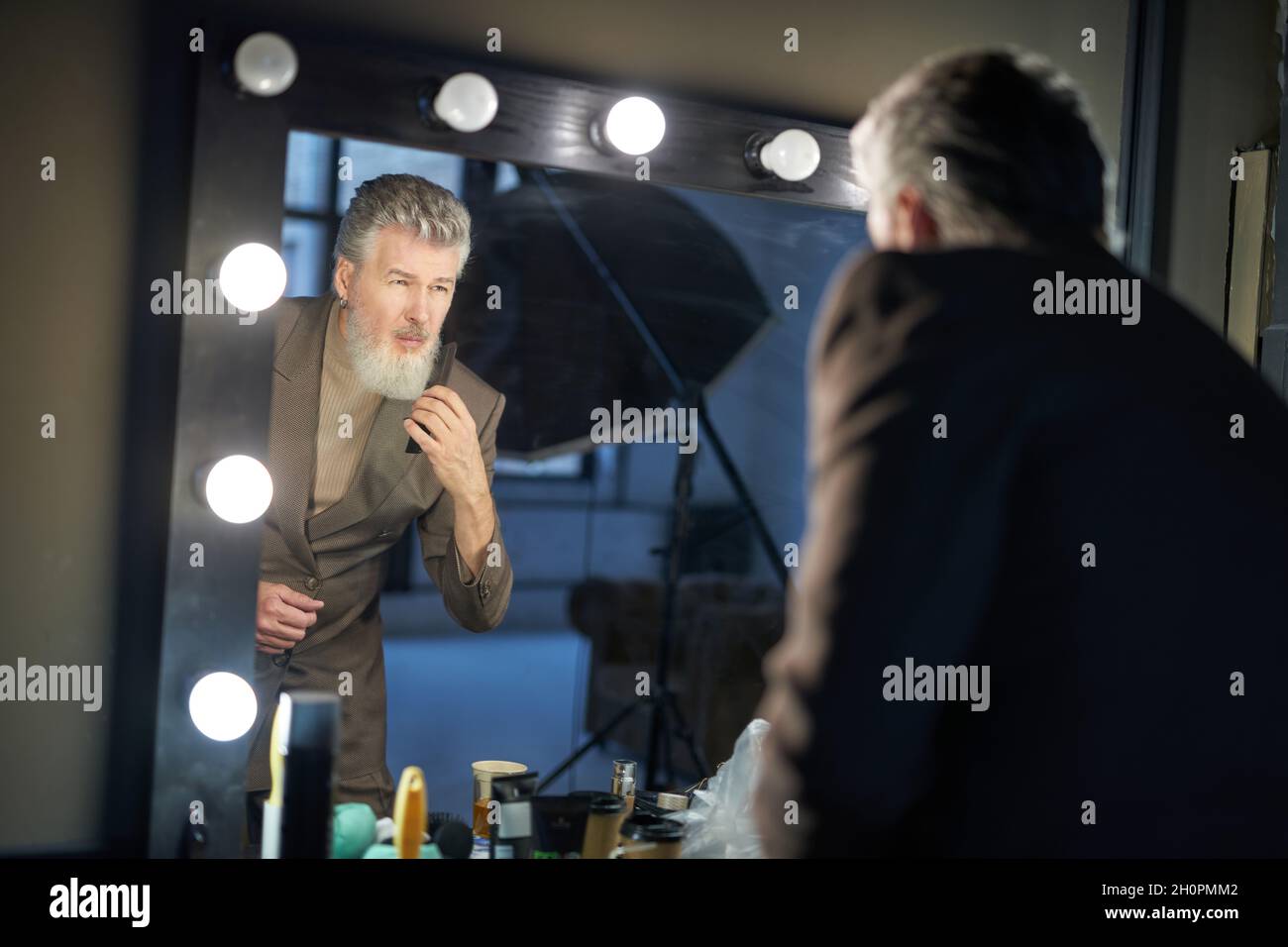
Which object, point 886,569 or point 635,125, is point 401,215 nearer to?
point 635,125

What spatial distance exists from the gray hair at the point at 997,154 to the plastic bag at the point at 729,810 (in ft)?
1.64

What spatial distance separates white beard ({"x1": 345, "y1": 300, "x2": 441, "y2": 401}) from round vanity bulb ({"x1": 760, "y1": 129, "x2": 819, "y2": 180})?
36 cm

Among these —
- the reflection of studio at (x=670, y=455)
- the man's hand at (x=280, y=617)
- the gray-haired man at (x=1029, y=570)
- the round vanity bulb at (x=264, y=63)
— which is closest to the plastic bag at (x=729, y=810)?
the reflection of studio at (x=670, y=455)

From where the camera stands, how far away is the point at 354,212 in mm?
931

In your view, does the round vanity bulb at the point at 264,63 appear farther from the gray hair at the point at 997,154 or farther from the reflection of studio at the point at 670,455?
the gray hair at the point at 997,154

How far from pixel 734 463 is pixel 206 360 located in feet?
1.60

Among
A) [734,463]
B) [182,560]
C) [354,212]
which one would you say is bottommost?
[182,560]

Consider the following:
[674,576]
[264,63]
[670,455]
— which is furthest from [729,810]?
[264,63]

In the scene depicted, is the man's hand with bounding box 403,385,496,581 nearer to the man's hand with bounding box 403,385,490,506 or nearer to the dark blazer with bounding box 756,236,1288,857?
the man's hand with bounding box 403,385,490,506

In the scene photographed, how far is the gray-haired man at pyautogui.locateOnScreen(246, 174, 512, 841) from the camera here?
0.92m

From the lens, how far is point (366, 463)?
0.95 metres

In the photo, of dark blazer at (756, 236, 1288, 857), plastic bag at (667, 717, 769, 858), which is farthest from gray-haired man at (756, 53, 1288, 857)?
plastic bag at (667, 717, 769, 858)
